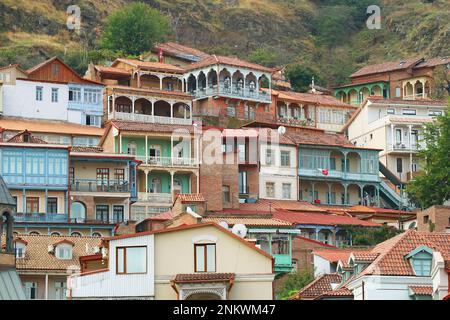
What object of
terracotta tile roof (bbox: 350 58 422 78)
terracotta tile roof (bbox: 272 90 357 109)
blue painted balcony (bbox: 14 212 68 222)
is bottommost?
blue painted balcony (bbox: 14 212 68 222)

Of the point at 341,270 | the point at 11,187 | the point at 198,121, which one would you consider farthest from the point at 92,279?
the point at 198,121

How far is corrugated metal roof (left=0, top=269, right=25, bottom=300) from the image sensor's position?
41000 mm

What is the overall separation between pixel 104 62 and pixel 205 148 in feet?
125

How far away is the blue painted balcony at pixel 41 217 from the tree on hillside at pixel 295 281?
18.0 meters

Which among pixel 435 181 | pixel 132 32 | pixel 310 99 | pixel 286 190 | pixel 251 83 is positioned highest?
pixel 132 32

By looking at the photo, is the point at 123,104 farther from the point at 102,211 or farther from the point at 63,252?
the point at 63,252

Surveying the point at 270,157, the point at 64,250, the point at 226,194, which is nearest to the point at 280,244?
the point at 226,194

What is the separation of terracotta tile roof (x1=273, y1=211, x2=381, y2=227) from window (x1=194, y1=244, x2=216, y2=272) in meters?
37.6

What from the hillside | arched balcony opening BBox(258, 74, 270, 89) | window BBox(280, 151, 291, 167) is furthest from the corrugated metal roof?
the hillside

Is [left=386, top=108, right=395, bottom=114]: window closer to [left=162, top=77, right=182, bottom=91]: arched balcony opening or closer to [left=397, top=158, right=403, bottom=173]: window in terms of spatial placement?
[left=397, top=158, right=403, bottom=173]: window

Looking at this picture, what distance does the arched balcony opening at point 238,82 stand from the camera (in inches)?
4724

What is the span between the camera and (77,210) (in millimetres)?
88500

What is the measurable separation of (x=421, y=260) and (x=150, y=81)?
74452 mm
